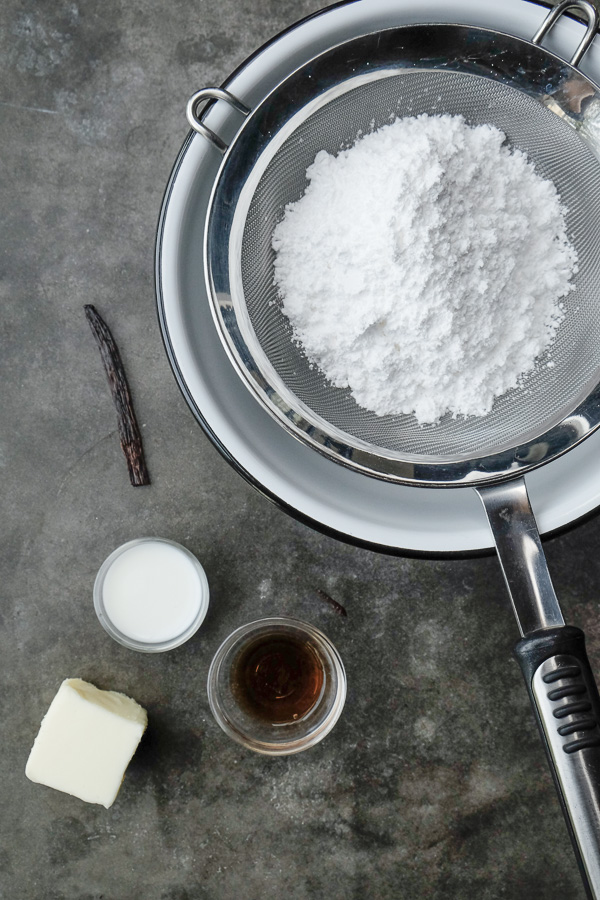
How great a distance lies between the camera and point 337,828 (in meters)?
1.34

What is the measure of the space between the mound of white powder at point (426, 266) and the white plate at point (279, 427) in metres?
0.14

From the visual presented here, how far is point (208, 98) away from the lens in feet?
3.44

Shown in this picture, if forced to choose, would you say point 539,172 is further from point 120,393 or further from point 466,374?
point 120,393

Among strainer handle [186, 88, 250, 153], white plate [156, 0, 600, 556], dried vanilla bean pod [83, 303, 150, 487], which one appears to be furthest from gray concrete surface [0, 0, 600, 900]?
strainer handle [186, 88, 250, 153]

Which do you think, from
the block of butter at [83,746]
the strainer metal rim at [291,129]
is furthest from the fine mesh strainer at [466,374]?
the block of butter at [83,746]

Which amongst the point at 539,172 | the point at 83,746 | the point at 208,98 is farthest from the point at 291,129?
the point at 83,746

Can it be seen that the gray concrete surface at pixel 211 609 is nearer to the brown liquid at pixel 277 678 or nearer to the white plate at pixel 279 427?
the brown liquid at pixel 277 678

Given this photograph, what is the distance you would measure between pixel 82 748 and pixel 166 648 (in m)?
0.24

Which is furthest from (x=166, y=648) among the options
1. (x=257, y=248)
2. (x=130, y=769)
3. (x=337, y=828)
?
(x=257, y=248)

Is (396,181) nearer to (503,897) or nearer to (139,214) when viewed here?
(139,214)

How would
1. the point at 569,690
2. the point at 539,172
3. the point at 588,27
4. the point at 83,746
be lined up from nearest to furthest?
1. the point at 569,690
2. the point at 588,27
3. the point at 539,172
4. the point at 83,746

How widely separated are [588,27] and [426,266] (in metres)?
0.46

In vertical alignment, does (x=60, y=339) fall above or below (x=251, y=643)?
above

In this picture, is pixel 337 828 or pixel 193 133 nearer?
pixel 193 133
